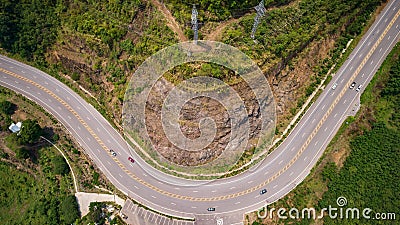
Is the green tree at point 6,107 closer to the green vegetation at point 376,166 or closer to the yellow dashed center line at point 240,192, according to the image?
the yellow dashed center line at point 240,192

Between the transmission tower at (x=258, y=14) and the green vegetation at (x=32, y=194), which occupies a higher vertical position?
the transmission tower at (x=258, y=14)

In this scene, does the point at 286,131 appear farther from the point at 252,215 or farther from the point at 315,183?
the point at 252,215

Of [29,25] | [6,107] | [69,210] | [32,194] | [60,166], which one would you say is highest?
[29,25]

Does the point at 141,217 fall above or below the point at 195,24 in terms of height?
below

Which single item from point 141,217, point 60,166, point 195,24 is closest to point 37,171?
point 60,166

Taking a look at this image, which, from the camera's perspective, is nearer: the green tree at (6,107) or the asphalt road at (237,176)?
the asphalt road at (237,176)

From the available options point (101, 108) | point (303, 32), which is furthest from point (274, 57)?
point (101, 108)

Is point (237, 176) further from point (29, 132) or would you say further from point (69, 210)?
point (29, 132)

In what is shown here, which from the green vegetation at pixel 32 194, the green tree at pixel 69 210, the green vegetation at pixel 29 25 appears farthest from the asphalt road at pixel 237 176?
the green vegetation at pixel 32 194
